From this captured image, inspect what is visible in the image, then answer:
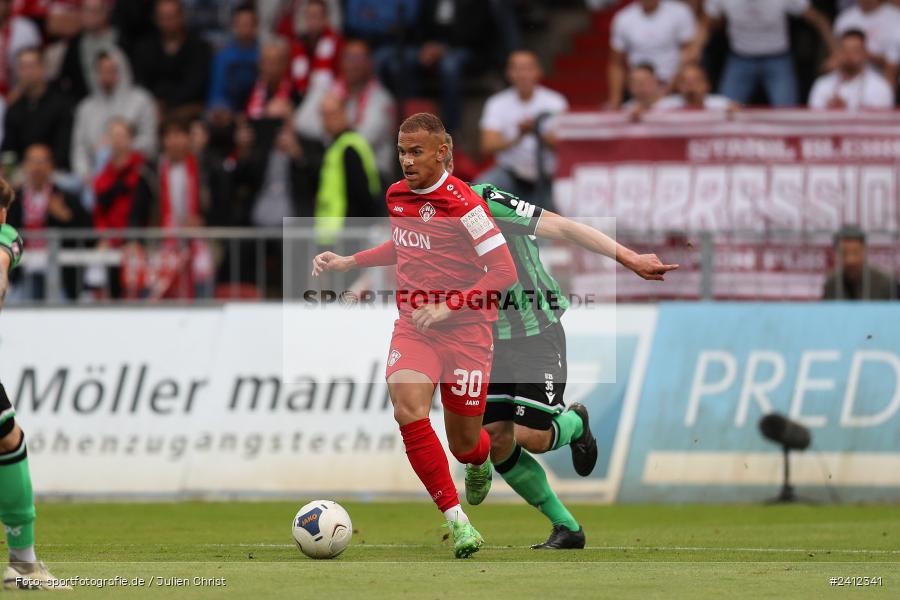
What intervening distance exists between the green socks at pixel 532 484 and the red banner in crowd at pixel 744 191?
4.74 meters

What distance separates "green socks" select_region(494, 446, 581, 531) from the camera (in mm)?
10359

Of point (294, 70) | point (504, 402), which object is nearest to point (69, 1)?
point (294, 70)

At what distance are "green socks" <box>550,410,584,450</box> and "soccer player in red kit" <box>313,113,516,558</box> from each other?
0.81 metres

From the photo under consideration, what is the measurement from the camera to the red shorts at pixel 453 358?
959 cm

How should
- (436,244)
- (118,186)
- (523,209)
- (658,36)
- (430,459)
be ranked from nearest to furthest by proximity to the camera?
(430,459) < (436,244) < (523,209) < (118,186) < (658,36)

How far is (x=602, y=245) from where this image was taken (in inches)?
377

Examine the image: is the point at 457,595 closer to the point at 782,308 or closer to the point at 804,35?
the point at 782,308

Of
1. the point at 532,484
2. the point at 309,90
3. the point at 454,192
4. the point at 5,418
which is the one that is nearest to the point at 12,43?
the point at 309,90

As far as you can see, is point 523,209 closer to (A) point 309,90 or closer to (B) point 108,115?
(A) point 309,90

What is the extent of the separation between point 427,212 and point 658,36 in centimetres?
937

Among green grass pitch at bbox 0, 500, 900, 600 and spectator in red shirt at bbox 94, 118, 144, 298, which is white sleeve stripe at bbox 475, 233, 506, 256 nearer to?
green grass pitch at bbox 0, 500, 900, 600

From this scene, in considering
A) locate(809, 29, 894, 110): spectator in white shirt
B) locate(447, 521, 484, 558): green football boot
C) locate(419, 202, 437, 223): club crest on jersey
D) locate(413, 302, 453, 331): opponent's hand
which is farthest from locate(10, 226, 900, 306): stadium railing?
locate(447, 521, 484, 558): green football boot

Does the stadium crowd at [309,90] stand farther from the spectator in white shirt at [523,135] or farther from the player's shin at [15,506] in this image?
the player's shin at [15,506]

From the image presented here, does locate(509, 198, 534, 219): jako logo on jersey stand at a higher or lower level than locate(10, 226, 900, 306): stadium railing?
higher
